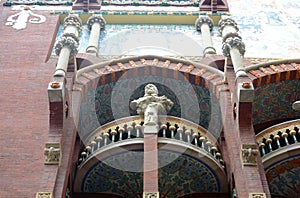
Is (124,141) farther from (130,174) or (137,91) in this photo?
(137,91)

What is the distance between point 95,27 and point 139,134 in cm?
414

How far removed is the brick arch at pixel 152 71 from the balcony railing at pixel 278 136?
1.19m

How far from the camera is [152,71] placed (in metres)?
10.8

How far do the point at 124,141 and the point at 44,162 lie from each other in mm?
1291

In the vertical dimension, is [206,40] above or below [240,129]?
above

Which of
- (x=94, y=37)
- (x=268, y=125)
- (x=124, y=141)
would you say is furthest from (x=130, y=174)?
(x=94, y=37)

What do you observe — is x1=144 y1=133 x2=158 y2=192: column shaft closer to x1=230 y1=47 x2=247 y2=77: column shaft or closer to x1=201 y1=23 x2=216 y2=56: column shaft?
x1=230 y1=47 x2=247 y2=77: column shaft

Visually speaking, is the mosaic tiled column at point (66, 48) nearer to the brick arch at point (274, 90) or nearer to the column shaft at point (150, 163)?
the column shaft at point (150, 163)

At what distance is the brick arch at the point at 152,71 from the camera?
10469mm

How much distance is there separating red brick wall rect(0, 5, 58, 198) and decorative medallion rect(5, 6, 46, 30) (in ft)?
0.38

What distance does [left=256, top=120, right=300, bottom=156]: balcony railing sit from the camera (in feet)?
31.3

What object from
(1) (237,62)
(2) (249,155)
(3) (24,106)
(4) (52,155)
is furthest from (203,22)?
(4) (52,155)

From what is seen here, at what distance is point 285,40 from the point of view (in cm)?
1277

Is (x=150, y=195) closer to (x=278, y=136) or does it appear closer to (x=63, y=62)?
(x=278, y=136)
